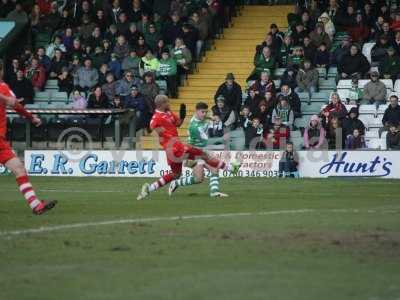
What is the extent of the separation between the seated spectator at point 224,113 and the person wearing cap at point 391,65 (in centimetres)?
427

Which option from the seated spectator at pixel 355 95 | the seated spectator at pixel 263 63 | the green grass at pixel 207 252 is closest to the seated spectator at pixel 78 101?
the seated spectator at pixel 263 63

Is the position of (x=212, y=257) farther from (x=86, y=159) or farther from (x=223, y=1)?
(x=223, y=1)

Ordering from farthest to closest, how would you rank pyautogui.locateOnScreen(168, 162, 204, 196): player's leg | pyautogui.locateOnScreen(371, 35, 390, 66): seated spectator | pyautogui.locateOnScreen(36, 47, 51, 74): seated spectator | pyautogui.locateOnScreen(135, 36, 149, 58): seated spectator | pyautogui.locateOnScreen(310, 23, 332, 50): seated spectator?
pyautogui.locateOnScreen(36, 47, 51, 74): seated spectator < pyautogui.locateOnScreen(135, 36, 149, 58): seated spectator < pyautogui.locateOnScreen(310, 23, 332, 50): seated spectator < pyautogui.locateOnScreen(371, 35, 390, 66): seated spectator < pyautogui.locateOnScreen(168, 162, 204, 196): player's leg

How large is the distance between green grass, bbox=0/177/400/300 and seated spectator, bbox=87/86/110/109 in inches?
546

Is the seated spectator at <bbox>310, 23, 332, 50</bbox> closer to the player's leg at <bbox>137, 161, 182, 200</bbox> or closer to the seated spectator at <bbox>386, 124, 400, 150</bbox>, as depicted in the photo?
the seated spectator at <bbox>386, 124, 400, 150</bbox>

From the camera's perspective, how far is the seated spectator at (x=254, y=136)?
31.2 meters

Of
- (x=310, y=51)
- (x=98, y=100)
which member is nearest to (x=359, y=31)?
(x=310, y=51)

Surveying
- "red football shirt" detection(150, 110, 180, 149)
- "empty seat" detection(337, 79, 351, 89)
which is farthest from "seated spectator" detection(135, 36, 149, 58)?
"red football shirt" detection(150, 110, 180, 149)

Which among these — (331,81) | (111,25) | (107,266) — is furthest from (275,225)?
(111,25)

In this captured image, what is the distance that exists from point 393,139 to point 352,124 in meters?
1.24

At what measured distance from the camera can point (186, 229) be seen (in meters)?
14.5

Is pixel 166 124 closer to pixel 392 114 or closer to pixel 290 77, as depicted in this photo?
pixel 392 114

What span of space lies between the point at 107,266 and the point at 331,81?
22967mm

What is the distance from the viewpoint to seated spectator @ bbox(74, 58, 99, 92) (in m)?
35.0
